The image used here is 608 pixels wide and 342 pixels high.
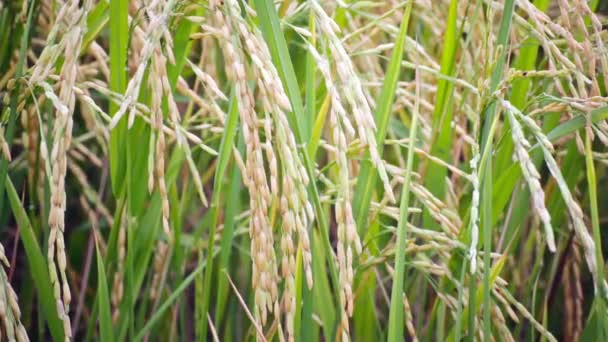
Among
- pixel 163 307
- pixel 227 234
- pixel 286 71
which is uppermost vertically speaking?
pixel 286 71

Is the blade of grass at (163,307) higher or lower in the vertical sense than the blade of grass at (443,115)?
lower

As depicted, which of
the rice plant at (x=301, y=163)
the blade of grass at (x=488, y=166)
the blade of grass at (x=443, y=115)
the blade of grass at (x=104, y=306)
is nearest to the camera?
the rice plant at (x=301, y=163)

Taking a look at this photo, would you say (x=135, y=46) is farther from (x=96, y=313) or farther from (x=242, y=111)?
(x=242, y=111)

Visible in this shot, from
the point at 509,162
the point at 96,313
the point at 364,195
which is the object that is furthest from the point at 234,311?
the point at 509,162

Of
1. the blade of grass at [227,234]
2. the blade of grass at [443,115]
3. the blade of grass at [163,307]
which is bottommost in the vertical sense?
the blade of grass at [163,307]

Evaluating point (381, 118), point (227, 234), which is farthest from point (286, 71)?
point (227, 234)

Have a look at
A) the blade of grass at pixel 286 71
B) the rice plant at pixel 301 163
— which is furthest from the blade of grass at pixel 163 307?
the blade of grass at pixel 286 71

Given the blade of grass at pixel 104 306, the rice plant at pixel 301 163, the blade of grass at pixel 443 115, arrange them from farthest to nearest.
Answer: the blade of grass at pixel 443 115
the blade of grass at pixel 104 306
the rice plant at pixel 301 163

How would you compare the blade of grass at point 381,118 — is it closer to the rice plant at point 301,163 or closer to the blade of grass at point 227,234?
the rice plant at point 301,163

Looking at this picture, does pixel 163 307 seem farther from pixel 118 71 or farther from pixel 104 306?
pixel 118 71

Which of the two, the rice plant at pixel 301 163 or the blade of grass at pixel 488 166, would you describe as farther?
the blade of grass at pixel 488 166

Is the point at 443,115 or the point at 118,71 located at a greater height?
the point at 118,71
